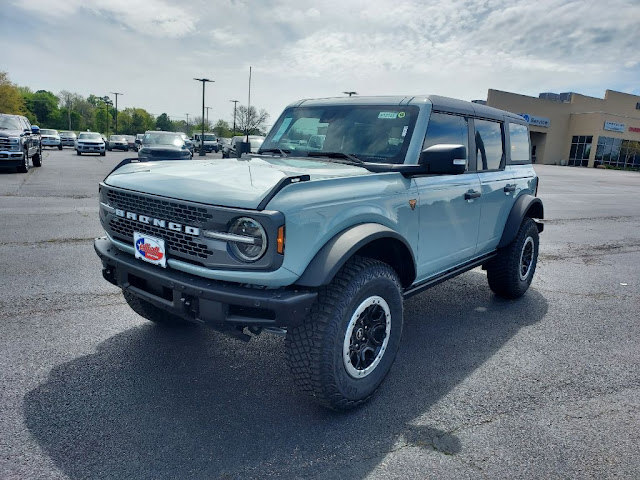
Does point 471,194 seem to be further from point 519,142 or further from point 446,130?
point 519,142

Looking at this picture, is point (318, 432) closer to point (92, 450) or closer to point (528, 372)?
point (92, 450)

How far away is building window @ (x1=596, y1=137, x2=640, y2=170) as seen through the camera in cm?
6228

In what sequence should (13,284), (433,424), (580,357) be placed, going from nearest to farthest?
(433,424), (580,357), (13,284)

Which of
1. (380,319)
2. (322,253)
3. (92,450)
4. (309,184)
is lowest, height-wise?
(92,450)

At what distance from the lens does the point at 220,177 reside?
2.84 m

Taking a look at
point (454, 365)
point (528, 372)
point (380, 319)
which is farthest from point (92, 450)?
point (528, 372)

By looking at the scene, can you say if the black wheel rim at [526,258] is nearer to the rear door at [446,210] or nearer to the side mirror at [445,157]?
the rear door at [446,210]

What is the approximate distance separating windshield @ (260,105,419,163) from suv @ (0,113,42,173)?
1436 centimetres

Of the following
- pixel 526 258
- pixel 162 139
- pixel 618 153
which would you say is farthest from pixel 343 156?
pixel 618 153

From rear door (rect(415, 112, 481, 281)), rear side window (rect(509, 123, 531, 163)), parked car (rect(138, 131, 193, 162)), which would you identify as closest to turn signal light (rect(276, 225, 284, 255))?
rear door (rect(415, 112, 481, 281))

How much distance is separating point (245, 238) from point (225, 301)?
13.3 inches

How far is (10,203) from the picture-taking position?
9.88 metres

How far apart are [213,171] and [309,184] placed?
765mm

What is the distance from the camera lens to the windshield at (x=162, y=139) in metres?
19.0
